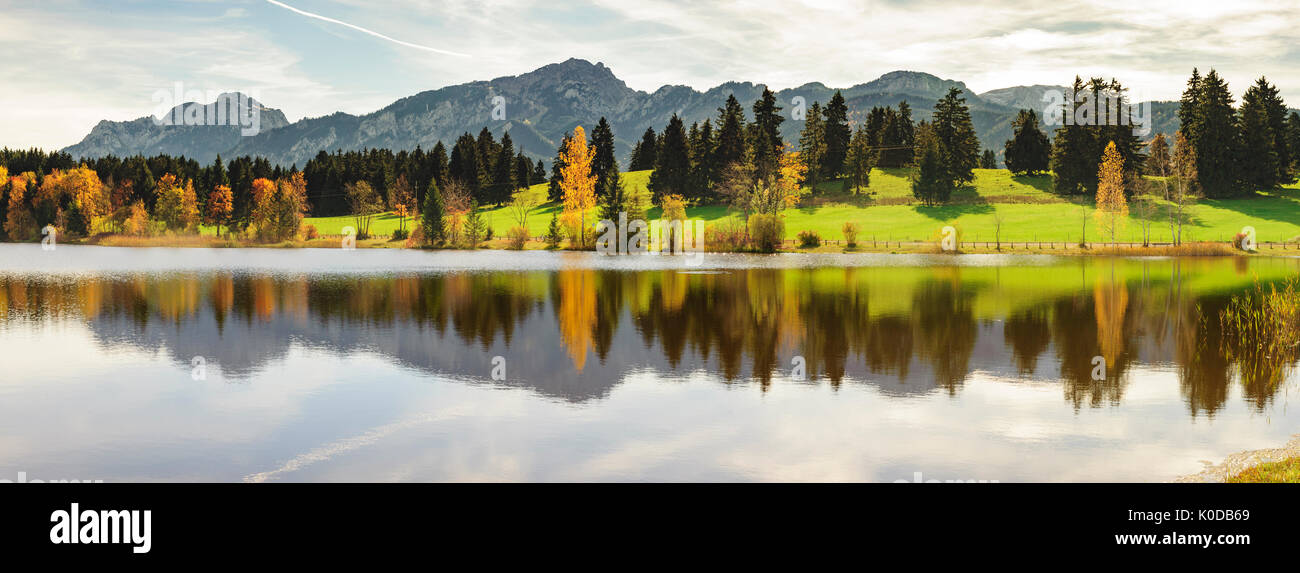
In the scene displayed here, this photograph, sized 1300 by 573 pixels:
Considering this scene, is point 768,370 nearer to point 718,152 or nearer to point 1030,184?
point 718,152

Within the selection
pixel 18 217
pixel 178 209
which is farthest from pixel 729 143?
pixel 18 217

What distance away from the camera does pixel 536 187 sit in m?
174

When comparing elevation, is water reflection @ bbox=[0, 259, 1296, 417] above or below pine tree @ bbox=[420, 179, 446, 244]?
below

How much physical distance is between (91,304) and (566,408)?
112 feet

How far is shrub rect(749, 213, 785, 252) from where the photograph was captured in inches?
3944

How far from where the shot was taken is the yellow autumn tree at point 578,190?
109m

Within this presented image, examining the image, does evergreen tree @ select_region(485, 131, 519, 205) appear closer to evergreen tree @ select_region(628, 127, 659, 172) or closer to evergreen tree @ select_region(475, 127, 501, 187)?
evergreen tree @ select_region(475, 127, 501, 187)

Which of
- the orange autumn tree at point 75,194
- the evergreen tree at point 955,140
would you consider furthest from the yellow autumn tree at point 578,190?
the orange autumn tree at point 75,194

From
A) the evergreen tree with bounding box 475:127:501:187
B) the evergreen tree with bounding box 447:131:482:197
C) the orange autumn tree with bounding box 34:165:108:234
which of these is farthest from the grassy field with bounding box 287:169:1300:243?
the orange autumn tree with bounding box 34:165:108:234

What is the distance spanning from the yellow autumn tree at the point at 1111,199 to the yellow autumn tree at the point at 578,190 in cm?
6334

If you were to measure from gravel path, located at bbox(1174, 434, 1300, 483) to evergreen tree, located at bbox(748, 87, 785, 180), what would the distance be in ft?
373

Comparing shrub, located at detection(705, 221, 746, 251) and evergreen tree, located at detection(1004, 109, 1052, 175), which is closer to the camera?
shrub, located at detection(705, 221, 746, 251)

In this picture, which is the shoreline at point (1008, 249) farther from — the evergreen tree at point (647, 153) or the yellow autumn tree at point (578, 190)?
the evergreen tree at point (647, 153)

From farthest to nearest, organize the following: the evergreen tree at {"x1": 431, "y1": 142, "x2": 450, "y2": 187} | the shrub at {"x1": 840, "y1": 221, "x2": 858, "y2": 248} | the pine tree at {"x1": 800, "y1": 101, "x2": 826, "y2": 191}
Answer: the evergreen tree at {"x1": 431, "y1": 142, "x2": 450, "y2": 187} < the pine tree at {"x1": 800, "y1": 101, "x2": 826, "y2": 191} < the shrub at {"x1": 840, "y1": 221, "x2": 858, "y2": 248}
